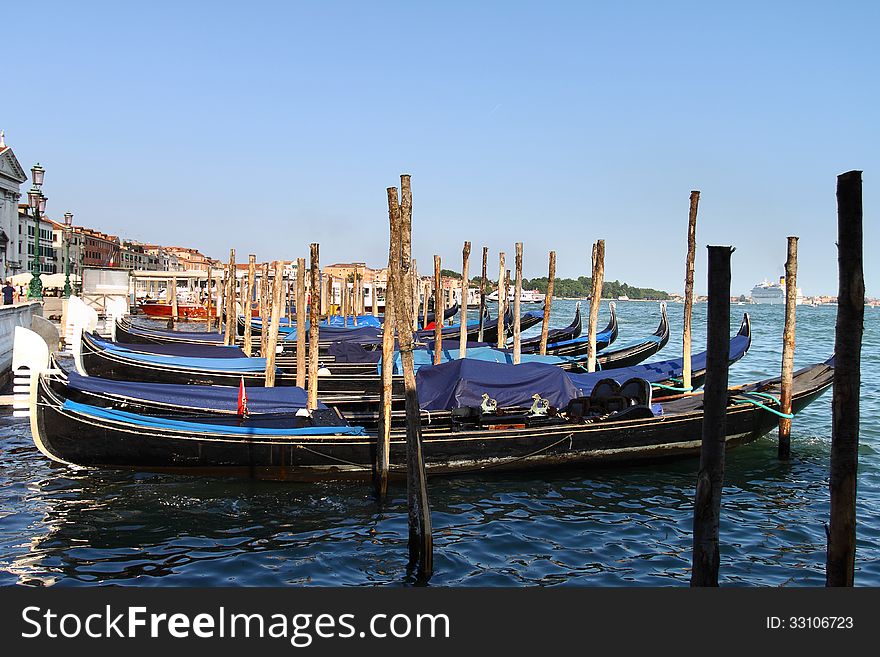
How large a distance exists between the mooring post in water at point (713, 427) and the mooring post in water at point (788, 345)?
703cm

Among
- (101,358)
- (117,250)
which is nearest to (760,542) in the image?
(101,358)

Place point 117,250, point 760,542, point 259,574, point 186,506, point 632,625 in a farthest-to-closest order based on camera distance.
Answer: point 117,250, point 186,506, point 760,542, point 259,574, point 632,625

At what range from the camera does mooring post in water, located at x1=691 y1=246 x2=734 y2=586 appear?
17.0ft

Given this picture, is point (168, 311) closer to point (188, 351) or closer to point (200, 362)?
point (188, 351)

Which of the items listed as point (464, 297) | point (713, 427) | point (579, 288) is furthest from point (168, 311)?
point (579, 288)

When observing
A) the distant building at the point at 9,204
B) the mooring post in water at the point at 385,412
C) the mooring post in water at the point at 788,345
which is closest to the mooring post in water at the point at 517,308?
the mooring post in water at the point at 788,345

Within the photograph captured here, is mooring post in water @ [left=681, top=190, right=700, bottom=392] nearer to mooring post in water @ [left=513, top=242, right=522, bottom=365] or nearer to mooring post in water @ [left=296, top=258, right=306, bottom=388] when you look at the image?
mooring post in water @ [left=513, top=242, right=522, bottom=365]

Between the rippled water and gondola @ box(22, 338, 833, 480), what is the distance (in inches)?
9.7

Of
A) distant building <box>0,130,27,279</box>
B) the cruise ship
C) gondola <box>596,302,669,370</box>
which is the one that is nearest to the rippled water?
gondola <box>596,302,669,370</box>

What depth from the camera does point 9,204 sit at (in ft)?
155

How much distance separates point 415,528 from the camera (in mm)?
7320

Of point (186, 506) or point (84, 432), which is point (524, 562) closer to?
point (186, 506)

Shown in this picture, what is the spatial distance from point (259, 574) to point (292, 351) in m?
13.8

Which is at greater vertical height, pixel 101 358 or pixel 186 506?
pixel 101 358
